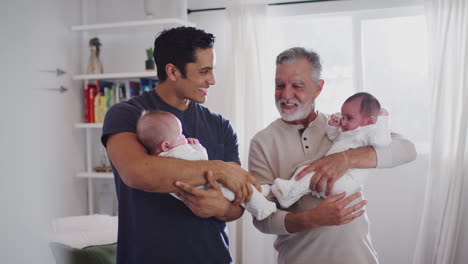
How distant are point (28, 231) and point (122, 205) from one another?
169 centimetres

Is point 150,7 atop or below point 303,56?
atop

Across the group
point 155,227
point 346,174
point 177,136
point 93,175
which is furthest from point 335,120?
point 93,175

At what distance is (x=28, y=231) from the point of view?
2.87 m

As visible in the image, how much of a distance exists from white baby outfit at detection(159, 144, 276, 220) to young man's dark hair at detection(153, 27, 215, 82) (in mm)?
291

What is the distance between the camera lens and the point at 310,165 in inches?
63.6

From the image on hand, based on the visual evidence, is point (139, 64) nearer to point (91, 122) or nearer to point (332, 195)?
point (91, 122)

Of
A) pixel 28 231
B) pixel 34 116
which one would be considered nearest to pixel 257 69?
pixel 34 116

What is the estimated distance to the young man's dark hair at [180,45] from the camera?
1610mm

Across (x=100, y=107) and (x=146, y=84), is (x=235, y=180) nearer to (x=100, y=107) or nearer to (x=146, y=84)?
(x=146, y=84)

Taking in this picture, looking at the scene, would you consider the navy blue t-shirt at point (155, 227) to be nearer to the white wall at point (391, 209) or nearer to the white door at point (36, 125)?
the white door at point (36, 125)

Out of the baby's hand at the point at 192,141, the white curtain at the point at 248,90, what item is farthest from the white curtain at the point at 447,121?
the baby's hand at the point at 192,141

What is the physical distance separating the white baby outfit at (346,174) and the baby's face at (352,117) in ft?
0.07

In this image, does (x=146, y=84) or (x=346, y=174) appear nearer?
(x=346, y=174)

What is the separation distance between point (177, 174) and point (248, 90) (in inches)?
98.9
